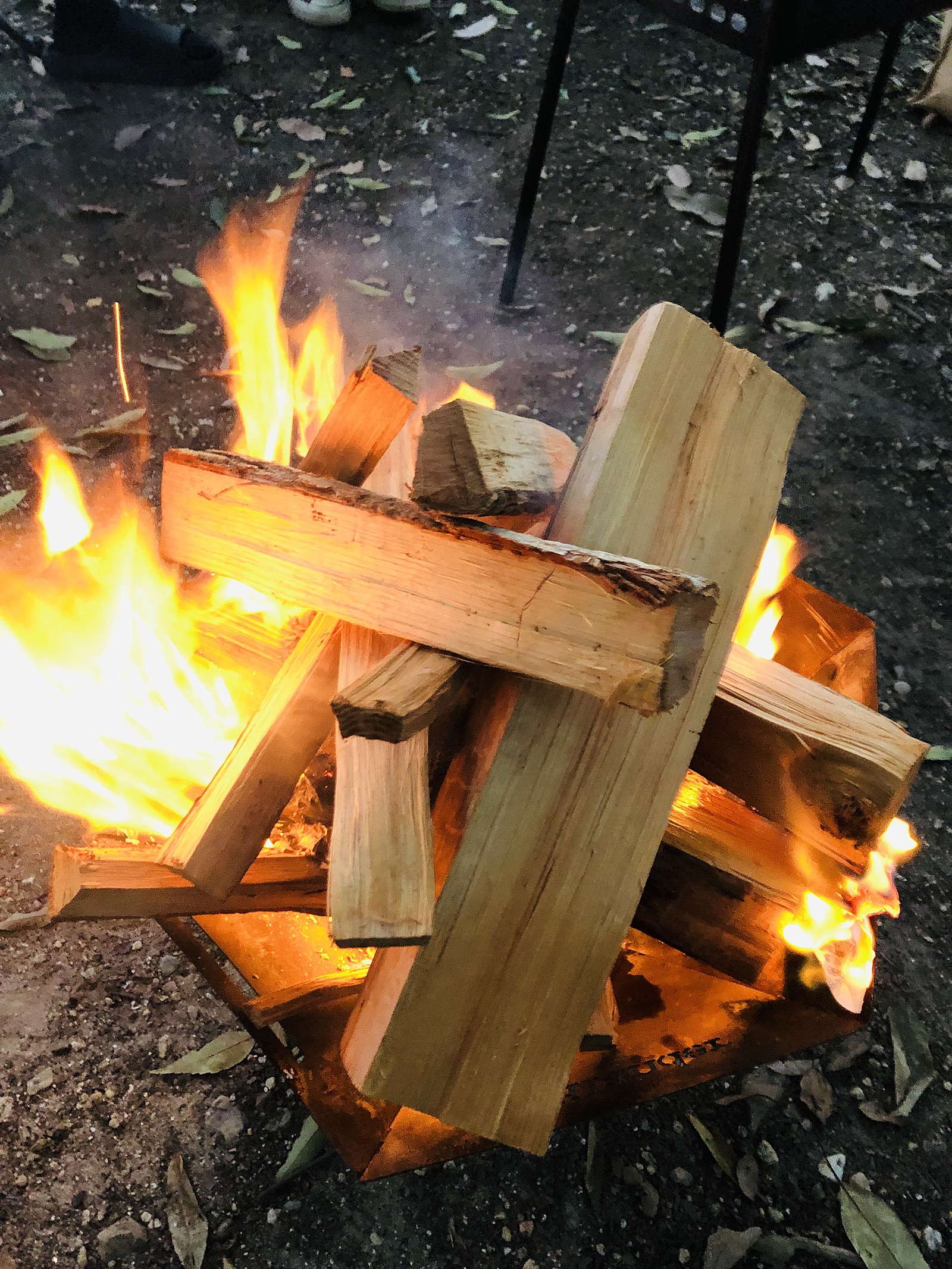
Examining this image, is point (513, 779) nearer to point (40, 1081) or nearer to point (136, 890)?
point (136, 890)

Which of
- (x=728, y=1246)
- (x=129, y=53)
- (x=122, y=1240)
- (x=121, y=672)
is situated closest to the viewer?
(x=122, y=1240)

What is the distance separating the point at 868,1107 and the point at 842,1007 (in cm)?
61

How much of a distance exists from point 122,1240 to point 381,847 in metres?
0.96

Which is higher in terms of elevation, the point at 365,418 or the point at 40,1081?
the point at 365,418

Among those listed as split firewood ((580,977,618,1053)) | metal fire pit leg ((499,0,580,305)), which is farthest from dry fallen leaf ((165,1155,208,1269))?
metal fire pit leg ((499,0,580,305))

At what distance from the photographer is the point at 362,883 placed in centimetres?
96

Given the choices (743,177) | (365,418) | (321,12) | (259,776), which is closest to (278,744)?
(259,776)

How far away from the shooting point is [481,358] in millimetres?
3205

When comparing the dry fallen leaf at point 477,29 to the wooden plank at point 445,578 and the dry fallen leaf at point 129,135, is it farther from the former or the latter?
the wooden plank at point 445,578

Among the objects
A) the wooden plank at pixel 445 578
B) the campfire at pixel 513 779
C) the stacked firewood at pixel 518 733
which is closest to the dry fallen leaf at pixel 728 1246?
the campfire at pixel 513 779

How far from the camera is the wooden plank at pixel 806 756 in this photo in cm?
127

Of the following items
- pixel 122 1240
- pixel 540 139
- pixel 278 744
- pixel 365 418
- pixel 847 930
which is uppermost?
pixel 540 139

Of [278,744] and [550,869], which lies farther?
[278,744]

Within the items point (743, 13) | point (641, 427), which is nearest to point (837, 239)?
point (743, 13)
